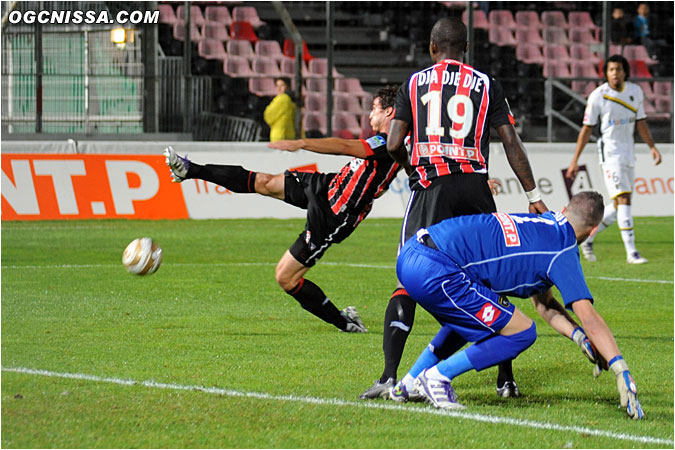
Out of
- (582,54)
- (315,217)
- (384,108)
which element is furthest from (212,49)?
(384,108)

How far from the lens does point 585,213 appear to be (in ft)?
18.1

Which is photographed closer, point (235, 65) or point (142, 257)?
point (142, 257)

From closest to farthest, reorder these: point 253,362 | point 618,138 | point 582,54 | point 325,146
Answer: point 325,146 < point 253,362 < point 618,138 < point 582,54

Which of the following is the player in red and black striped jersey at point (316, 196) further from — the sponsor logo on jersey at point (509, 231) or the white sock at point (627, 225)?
the white sock at point (627, 225)

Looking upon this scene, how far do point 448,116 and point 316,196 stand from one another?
2.02 meters

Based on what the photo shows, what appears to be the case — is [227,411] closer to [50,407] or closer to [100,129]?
[50,407]

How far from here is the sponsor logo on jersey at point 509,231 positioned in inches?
213

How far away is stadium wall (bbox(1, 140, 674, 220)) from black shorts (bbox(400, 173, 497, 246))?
1216 centimetres

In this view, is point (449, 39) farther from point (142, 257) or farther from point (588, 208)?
point (142, 257)

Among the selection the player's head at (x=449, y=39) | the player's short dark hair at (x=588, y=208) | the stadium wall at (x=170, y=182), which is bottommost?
the stadium wall at (x=170, y=182)

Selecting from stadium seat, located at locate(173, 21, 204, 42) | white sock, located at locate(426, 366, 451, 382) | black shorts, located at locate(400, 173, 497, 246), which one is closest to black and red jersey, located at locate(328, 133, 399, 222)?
black shorts, located at locate(400, 173, 497, 246)

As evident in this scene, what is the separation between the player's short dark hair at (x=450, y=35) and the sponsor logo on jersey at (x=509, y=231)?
1.17 m

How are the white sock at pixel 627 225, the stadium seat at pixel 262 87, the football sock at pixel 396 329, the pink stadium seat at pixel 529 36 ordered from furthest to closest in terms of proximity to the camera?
the pink stadium seat at pixel 529 36
the stadium seat at pixel 262 87
the white sock at pixel 627 225
the football sock at pixel 396 329

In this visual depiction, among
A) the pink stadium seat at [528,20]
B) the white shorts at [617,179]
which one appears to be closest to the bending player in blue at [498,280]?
the white shorts at [617,179]
